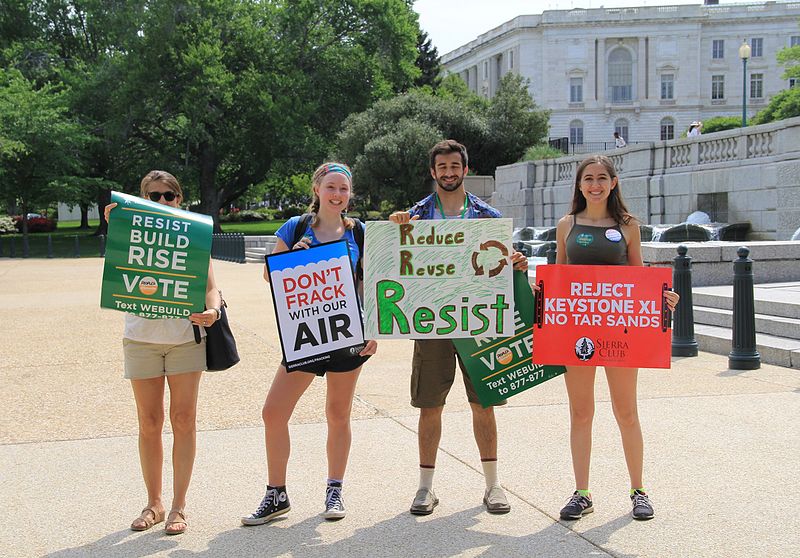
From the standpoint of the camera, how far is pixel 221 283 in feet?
75.6

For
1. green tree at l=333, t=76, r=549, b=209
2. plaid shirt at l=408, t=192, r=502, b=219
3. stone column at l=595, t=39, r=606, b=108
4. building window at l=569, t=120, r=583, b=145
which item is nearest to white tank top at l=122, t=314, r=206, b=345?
plaid shirt at l=408, t=192, r=502, b=219

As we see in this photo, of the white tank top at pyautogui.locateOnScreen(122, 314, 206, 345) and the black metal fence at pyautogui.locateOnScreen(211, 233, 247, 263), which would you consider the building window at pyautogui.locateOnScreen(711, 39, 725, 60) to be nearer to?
the black metal fence at pyautogui.locateOnScreen(211, 233, 247, 263)

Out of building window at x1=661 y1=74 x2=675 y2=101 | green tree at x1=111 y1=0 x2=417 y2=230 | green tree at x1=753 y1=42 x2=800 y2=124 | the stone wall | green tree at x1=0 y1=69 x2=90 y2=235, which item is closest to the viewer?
the stone wall

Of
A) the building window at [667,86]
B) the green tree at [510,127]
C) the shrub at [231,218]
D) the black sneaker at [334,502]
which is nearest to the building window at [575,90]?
the building window at [667,86]

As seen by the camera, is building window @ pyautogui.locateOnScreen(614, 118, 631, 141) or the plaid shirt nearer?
the plaid shirt

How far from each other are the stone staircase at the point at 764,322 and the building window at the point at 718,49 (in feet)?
315

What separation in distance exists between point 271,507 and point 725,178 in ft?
64.9

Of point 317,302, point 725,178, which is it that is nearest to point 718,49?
point 725,178

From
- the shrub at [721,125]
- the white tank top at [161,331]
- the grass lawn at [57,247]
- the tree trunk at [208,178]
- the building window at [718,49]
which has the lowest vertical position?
the grass lawn at [57,247]

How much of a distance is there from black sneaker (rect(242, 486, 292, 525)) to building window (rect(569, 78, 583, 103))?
327 feet

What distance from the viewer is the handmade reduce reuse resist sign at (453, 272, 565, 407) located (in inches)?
198

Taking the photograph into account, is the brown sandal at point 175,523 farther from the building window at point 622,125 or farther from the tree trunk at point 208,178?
the building window at point 622,125

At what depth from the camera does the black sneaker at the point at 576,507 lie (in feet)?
15.6

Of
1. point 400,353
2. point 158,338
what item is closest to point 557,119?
point 400,353
